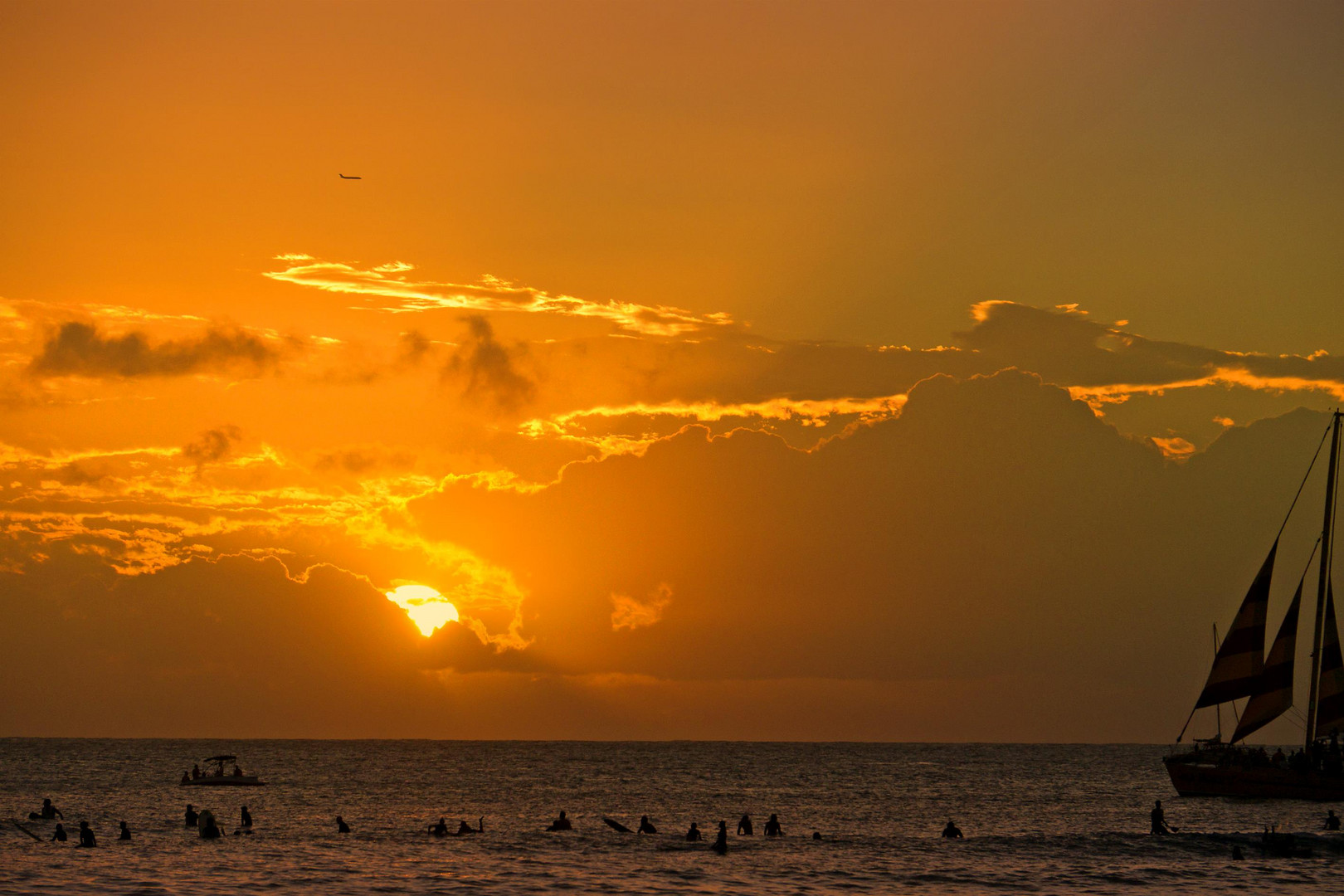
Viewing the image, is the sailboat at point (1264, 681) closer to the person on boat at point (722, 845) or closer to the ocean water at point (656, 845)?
the ocean water at point (656, 845)

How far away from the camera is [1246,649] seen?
304ft

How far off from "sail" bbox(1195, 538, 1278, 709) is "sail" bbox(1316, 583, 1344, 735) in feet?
13.0

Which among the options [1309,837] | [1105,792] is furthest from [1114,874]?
[1105,792]

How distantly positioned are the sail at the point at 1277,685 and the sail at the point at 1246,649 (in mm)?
647

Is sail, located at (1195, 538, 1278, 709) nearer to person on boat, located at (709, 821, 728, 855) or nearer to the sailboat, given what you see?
the sailboat

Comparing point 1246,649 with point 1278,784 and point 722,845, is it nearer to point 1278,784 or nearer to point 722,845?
point 1278,784

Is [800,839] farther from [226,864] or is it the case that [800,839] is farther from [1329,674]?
[1329,674]

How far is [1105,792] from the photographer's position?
133000mm

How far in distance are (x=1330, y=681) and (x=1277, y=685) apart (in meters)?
3.42

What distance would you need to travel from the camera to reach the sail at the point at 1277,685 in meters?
92.1

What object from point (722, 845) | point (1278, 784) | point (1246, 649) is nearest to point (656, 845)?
point (722, 845)

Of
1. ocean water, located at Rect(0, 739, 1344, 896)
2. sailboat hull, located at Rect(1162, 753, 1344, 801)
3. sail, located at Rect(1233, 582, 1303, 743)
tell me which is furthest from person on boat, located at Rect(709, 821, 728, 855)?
sail, located at Rect(1233, 582, 1303, 743)

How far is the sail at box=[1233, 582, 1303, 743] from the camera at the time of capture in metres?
92.1

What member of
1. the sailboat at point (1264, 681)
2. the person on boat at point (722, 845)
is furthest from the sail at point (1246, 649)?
the person on boat at point (722, 845)
